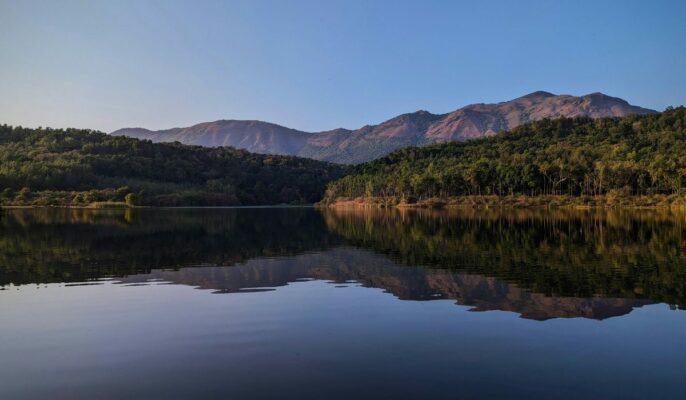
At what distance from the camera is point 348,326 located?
52.1 feet

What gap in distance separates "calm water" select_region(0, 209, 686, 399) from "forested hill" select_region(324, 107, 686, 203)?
9685 cm

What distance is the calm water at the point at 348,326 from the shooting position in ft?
35.6

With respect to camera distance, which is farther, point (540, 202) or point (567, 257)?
point (540, 202)

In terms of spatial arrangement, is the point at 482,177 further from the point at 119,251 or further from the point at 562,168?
the point at 119,251

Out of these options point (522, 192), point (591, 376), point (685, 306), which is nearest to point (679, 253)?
point (685, 306)

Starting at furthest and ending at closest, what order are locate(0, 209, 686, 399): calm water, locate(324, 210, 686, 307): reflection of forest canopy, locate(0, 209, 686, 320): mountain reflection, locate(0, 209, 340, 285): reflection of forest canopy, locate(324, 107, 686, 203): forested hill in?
locate(324, 107, 686, 203): forested hill < locate(0, 209, 340, 285): reflection of forest canopy < locate(324, 210, 686, 307): reflection of forest canopy < locate(0, 209, 686, 320): mountain reflection < locate(0, 209, 686, 399): calm water

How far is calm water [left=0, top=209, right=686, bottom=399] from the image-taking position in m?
10.9

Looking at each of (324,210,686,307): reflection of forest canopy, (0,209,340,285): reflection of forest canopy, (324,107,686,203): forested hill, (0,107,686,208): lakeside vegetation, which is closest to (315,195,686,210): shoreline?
(0,107,686,208): lakeside vegetation

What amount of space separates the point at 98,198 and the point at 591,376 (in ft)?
542

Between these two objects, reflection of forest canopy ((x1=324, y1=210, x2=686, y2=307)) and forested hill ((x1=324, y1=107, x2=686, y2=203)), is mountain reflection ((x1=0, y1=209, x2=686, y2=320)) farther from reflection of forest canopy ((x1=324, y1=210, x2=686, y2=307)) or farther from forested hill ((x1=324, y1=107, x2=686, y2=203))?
forested hill ((x1=324, y1=107, x2=686, y2=203))

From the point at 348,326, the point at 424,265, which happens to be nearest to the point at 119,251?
the point at 424,265

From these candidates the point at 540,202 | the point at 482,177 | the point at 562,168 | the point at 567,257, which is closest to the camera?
the point at 567,257

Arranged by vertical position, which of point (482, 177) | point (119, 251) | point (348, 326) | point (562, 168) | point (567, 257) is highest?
point (562, 168)

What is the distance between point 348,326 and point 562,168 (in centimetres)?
12590
